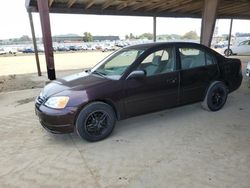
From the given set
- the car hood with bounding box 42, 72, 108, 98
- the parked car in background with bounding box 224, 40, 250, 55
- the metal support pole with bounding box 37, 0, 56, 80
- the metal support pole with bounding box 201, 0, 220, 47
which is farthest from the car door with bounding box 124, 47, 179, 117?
the parked car in background with bounding box 224, 40, 250, 55

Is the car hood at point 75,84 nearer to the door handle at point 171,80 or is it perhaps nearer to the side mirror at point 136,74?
the side mirror at point 136,74

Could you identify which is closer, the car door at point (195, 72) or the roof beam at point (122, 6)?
the car door at point (195, 72)

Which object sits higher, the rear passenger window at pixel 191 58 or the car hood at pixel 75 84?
the rear passenger window at pixel 191 58

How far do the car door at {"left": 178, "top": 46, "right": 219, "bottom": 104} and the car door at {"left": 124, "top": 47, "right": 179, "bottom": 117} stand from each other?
0.17 m

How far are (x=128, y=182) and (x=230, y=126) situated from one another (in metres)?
2.36

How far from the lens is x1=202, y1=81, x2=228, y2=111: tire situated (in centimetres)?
475

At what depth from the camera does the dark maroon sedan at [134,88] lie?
3.49m

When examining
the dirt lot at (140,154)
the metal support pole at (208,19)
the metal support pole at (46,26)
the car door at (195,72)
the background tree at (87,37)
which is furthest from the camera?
the background tree at (87,37)

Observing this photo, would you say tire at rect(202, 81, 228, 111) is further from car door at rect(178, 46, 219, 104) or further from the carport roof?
the carport roof

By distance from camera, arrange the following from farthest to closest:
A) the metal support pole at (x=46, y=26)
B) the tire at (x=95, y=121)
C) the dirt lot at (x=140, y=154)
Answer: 1. the metal support pole at (x=46, y=26)
2. the tire at (x=95, y=121)
3. the dirt lot at (x=140, y=154)

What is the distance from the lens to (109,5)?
1145 cm

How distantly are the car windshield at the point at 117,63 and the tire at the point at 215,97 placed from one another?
173cm

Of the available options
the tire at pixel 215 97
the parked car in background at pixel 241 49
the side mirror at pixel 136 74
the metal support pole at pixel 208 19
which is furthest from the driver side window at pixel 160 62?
the parked car in background at pixel 241 49

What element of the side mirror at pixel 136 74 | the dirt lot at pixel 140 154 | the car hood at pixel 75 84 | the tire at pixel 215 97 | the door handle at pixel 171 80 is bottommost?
the dirt lot at pixel 140 154
